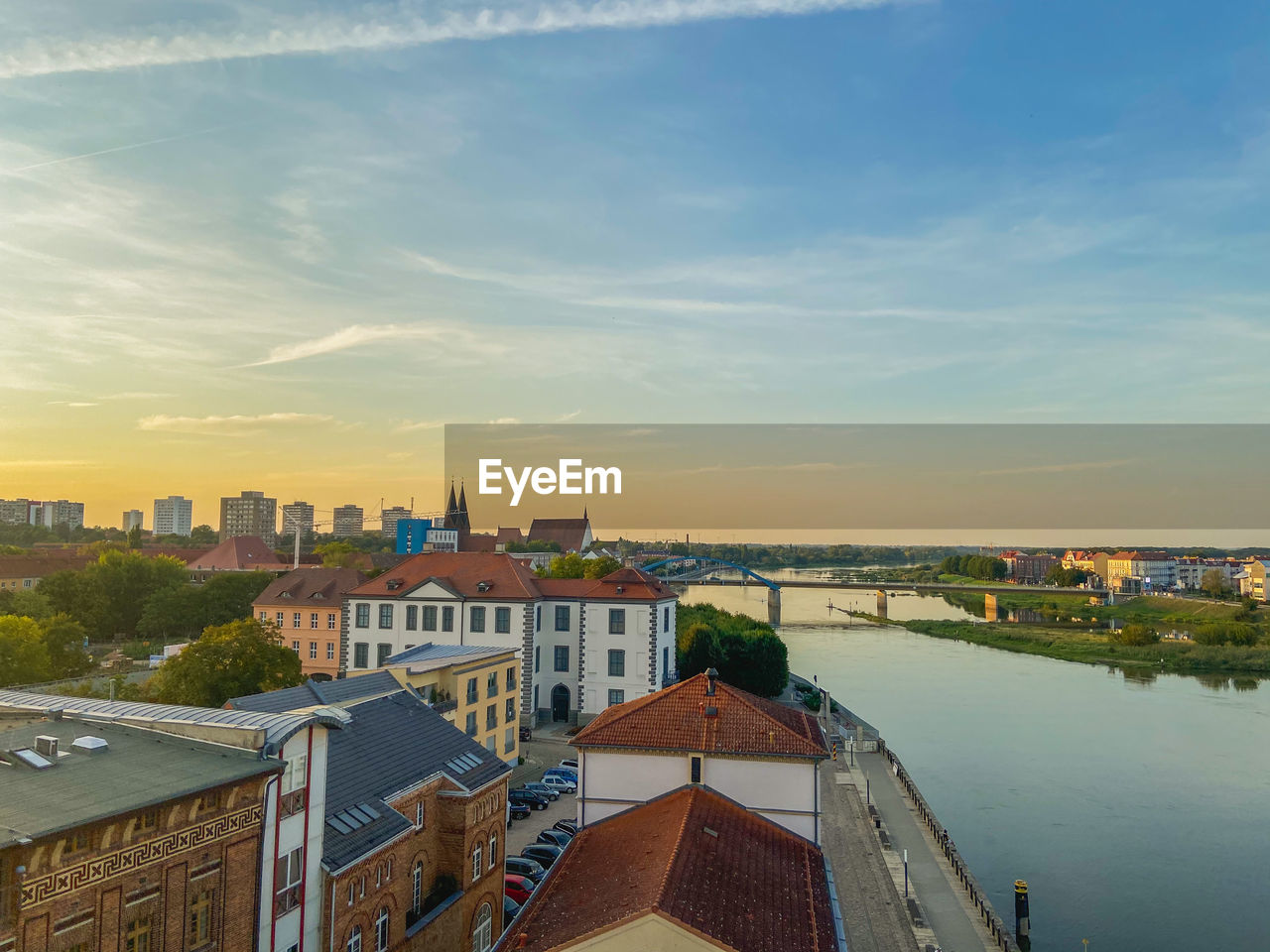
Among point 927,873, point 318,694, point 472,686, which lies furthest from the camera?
point 472,686

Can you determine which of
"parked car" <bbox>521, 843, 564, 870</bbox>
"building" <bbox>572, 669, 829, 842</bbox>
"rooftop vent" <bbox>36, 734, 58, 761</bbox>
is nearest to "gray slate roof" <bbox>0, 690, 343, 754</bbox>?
"rooftop vent" <bbox>36, 734, 58, 761</bbox>

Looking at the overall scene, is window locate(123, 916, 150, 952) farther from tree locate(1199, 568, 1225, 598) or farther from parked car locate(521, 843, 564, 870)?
tree locate(1199, 568, 1225, 598)

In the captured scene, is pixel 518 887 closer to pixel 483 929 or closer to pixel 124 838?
pixel 483 929

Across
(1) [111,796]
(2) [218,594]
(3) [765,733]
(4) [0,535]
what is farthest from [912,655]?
(4) [0,535]

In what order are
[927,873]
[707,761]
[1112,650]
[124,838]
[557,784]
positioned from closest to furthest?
[124,838] → [707,761] → [927,873] → [557,784] → [1112,650]

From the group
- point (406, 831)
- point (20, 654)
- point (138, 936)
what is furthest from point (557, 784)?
point (20, 654)

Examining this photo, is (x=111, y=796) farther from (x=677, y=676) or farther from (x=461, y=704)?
(x=677, y=676)

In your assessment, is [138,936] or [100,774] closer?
[138,936]
